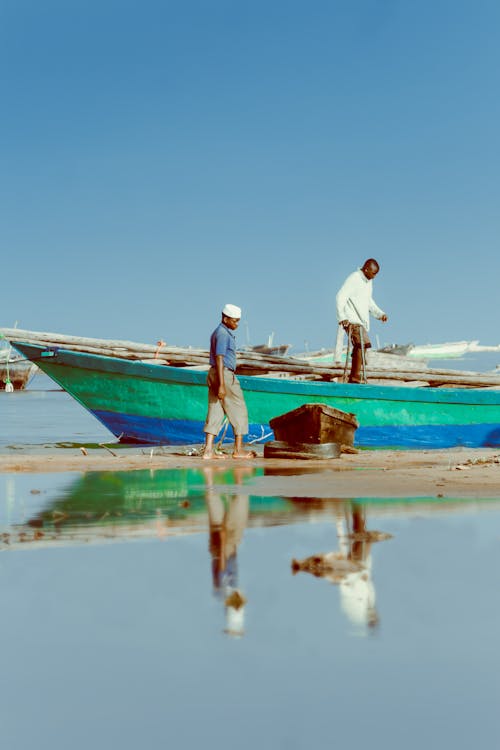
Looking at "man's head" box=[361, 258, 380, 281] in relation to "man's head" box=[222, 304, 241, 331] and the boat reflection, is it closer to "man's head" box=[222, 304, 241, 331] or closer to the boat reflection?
"man's head" box=[222, 304, 241, 331]

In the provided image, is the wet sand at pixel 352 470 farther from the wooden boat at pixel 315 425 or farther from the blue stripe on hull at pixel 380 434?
the blue stripe on hull at pixel 380 434

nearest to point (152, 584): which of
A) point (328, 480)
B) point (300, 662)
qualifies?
point (300, 662)

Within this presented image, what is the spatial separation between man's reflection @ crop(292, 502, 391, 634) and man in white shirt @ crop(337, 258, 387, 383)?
28.5 ft

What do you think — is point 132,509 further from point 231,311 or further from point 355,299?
point 355,299

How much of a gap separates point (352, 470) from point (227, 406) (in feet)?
6.90

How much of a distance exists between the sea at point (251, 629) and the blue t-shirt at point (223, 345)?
5.12 metres

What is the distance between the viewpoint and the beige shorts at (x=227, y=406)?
1208cm

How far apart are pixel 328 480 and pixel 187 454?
443cm

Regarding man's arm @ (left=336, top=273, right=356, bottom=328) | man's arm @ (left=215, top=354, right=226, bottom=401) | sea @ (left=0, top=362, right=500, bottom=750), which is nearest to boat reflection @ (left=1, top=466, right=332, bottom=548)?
sea @ (left=0, top=362, right=500, bottom=750)

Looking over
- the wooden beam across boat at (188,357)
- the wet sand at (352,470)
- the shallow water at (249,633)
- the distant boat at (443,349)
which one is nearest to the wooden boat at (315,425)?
the wet sand at (352,470)

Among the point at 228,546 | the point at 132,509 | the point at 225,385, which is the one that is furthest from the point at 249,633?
the point at 225,385

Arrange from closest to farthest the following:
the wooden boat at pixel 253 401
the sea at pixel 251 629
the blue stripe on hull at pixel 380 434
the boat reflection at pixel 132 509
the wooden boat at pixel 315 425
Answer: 1. the sea at pixel 251 629
2. the boat reflection at pixel 132 509
3. the wooden boat at pixel 315 425
4. the wooden boat at pixel 253 401
5. the blue stripe on hull at pixel 380 434

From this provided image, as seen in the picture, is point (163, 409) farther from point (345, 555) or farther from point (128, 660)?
point (128, 660)

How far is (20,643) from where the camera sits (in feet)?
11.9
